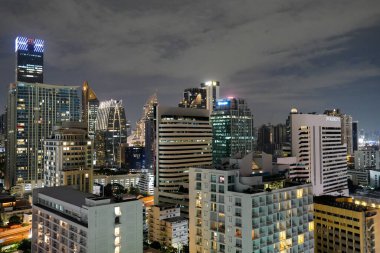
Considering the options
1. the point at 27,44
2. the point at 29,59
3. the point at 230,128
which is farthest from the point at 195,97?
the point at 27,44

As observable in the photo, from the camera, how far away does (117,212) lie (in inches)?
1250

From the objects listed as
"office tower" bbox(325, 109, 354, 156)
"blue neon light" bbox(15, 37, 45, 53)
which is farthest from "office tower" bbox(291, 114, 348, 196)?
"blue neon light" bbox(15, 37, 45, 53)

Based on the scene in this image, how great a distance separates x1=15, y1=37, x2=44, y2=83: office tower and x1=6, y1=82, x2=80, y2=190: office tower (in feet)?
81.7

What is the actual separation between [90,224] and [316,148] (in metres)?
60.6

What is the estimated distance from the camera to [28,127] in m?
93.6

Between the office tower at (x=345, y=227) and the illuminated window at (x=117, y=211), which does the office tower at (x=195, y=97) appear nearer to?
the office tower at (x=345, y=227)

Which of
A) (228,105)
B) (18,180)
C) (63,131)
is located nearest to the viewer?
(63,131)

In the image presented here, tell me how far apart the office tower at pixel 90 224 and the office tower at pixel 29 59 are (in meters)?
92.4

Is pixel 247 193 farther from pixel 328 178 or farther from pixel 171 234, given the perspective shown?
pixel 328 178

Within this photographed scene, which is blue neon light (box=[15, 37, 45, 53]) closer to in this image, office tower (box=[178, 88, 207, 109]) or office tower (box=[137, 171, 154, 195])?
office tower (box=[137, 171, 154, 195])

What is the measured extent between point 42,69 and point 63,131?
6361 cm

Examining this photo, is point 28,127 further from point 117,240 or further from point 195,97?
point 195,97

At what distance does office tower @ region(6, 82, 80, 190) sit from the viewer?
9206cm

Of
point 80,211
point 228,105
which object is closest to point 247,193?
point 80,211
